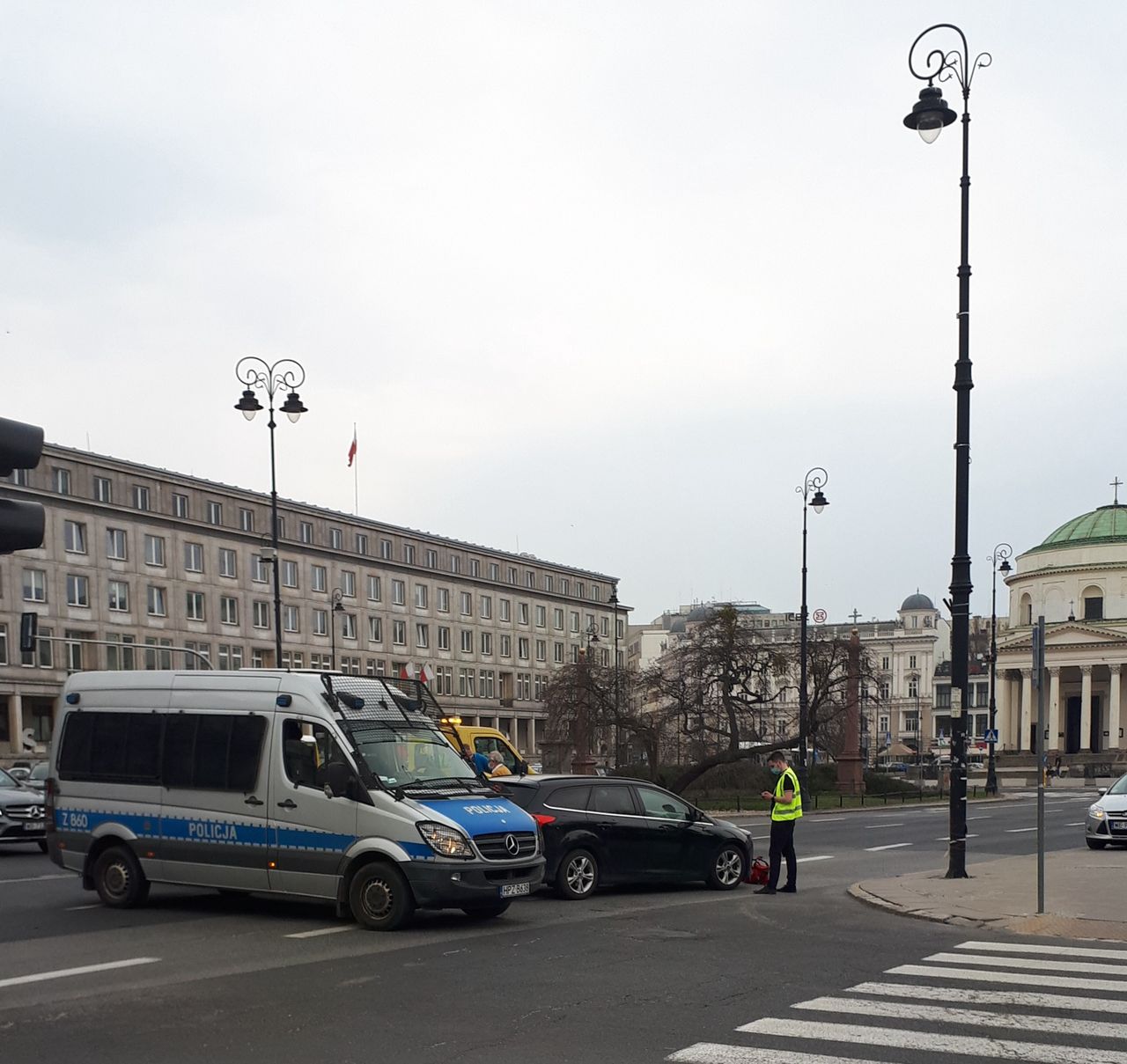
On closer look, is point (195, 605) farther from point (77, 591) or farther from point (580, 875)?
point (580, 875)

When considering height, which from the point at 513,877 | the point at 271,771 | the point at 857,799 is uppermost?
the point at 271,771

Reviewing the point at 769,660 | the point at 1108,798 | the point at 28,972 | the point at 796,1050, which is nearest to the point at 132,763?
the point at 28,972

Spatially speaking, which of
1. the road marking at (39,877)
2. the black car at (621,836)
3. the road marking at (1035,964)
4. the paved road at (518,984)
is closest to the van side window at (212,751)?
the paved road at (518,984)

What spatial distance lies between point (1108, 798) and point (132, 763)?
19.6 meters

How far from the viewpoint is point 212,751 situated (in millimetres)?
14625

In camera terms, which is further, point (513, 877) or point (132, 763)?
point (132, 763)

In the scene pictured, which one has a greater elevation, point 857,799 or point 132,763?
point 132,763

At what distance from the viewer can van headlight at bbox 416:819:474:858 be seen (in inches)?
518

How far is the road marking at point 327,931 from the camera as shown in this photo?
13062 mm

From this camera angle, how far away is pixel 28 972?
36.4ft

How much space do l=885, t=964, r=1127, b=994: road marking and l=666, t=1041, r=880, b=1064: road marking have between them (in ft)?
10.5

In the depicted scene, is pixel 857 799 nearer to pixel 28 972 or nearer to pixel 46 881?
pixel 46 881

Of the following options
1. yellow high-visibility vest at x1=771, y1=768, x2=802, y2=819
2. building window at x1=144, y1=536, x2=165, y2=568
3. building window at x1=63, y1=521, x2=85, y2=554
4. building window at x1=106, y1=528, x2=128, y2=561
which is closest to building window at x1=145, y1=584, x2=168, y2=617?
building window at x1=144, y1=536, x2=165, y2=568

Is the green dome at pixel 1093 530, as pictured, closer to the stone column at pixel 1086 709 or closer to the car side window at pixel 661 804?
the stone column at pixel 1086 709
